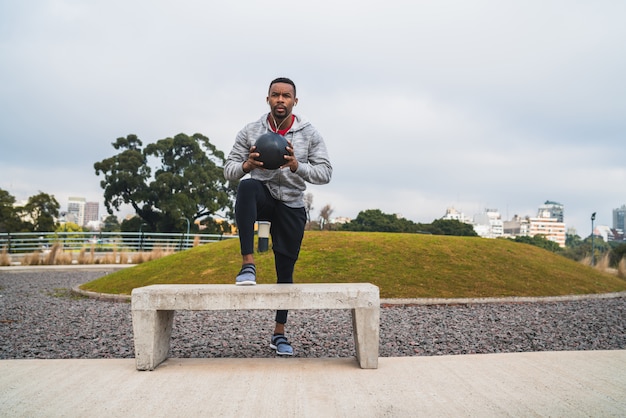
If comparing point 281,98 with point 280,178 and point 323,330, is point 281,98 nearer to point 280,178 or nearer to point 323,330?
point 280,178

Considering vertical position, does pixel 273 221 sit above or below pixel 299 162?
below

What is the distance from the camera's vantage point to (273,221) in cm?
417

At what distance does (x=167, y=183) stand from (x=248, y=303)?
3915cm

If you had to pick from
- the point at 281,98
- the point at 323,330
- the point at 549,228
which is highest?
the point at 549,228

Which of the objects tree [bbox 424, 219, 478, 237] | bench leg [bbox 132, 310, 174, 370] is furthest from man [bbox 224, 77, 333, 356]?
tree [bbox 424, 219, 478, 237]

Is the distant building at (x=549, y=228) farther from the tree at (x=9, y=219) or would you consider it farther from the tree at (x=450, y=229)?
the tree at (x=9, y=219)

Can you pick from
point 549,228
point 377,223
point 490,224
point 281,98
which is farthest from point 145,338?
point 549,228

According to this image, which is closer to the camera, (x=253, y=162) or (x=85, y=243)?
(x=253, y=162)

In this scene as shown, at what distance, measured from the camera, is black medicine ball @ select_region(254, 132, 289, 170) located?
12.0 feet

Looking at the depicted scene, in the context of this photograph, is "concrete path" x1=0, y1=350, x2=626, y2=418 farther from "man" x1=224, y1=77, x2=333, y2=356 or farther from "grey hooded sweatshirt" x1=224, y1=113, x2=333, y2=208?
"grey hooded sweatshirt" x1=224, y1=113, x2=333, y2=208

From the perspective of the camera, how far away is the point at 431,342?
560cm

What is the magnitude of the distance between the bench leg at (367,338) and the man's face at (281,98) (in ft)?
5.51

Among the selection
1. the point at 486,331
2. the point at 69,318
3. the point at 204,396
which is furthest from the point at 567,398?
the point at 69,318

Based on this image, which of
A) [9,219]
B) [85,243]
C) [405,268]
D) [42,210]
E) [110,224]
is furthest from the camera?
[110,224]
